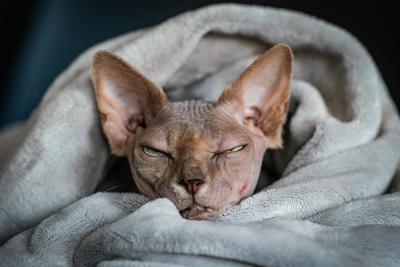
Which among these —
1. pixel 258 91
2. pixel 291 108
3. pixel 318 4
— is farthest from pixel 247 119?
pixel 318 4

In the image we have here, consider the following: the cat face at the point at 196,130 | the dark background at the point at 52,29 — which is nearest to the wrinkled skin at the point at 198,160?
→ the cat face at the point at 196,130

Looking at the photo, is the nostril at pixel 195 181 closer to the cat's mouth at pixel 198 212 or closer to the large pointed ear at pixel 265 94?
the cat's mouth at pixel 198 212

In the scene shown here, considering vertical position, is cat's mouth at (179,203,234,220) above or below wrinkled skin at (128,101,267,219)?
below

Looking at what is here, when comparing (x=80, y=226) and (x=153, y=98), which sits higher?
(x=153, y=98)

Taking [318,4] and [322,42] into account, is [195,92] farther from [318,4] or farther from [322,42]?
[318,4]

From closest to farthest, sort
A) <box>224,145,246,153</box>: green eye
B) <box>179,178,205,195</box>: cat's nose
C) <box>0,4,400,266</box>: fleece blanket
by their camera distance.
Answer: <box>0,4,400,266</box>: fleece blanket
<box>179,178,205,195</box>: cat's nose
<box>224,145,246,153</box>: green eye

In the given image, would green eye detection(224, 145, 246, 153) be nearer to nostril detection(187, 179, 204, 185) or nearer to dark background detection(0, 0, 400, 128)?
nostril detection(187, 179, 204, 185)

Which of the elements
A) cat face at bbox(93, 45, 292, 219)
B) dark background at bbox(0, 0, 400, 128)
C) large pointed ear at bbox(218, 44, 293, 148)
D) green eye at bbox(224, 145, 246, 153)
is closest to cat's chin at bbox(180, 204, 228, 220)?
cat face at bbox(93, 45, 292, 219)
